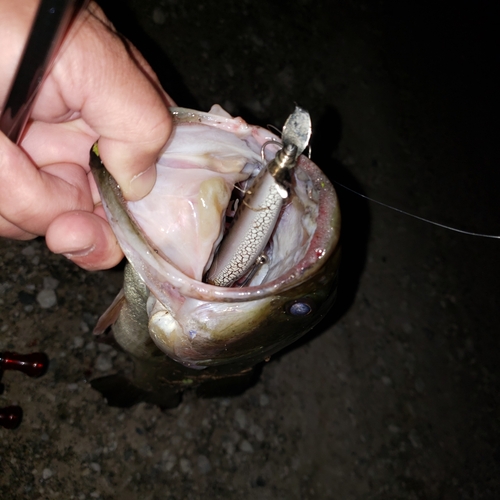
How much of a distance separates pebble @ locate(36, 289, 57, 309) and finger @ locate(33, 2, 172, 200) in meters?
1.27

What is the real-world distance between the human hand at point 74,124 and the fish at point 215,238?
0.24ft

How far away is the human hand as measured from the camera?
0.84m

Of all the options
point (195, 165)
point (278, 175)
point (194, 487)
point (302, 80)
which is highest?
point (278, 175)

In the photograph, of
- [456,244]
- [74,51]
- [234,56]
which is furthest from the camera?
[456,244]

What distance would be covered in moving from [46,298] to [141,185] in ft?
4.19

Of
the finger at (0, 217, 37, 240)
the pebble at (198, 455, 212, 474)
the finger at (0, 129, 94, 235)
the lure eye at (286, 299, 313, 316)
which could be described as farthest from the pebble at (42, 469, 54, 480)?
the lure eye at (286, 299, 313, 316)

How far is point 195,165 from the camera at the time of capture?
1.08 meters

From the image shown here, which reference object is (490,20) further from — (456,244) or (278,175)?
(278,175)

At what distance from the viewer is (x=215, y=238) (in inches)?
43.8

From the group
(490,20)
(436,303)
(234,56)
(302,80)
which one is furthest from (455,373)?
(490,20)

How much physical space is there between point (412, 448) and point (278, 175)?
230 cm

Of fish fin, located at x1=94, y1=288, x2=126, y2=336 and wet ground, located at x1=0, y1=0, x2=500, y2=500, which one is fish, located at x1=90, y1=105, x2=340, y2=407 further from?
wet ground, located at x1=0, y1=0, x2=500, y2=500

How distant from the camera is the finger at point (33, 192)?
0.99 metres

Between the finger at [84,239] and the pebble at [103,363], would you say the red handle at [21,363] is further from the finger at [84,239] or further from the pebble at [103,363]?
the finger at [84,239]
